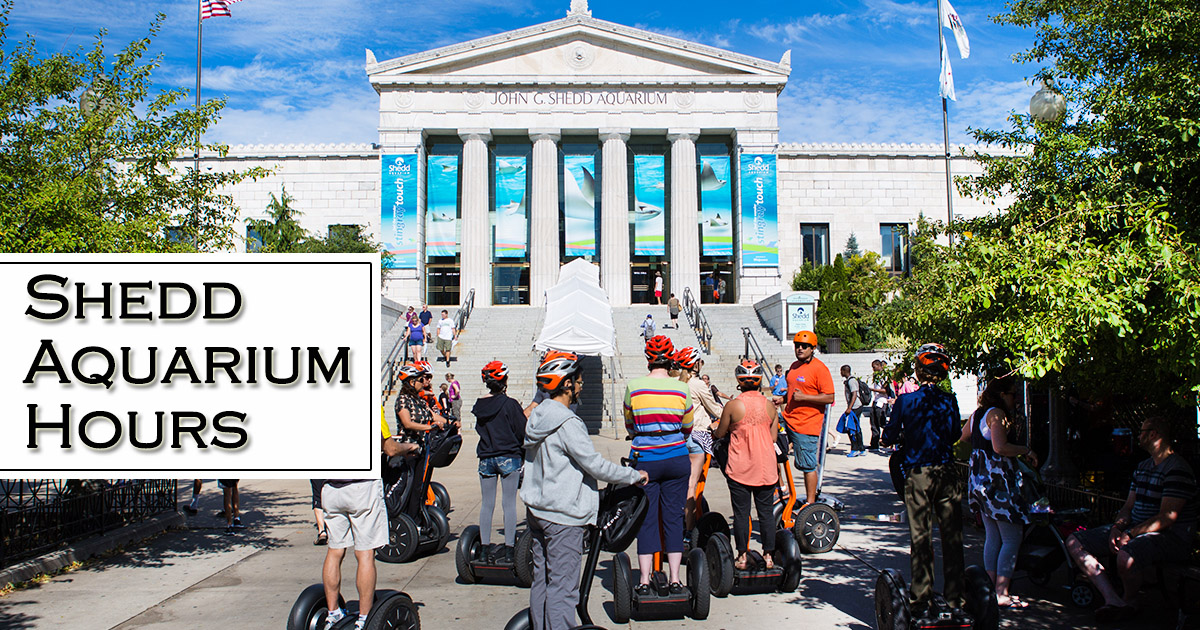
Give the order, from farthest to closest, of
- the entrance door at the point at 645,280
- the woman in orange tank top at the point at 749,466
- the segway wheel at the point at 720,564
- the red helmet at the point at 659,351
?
the entrance door at the point at 645,280 < the woman in orange tank top at the point at 749,466 < the segway wheel at the point at 720,564 < the red helmet at the point at 659,351

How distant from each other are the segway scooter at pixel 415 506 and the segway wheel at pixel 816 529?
3504 mm

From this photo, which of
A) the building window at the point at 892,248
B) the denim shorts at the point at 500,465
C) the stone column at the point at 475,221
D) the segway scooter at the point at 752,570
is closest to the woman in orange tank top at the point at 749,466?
the segway scooter at the point at 752,570

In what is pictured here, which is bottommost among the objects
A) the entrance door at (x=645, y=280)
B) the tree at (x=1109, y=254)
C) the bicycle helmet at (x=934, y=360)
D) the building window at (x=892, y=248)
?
the bicycle helmet at (x=934, y=360)

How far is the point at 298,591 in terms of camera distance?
7020mm

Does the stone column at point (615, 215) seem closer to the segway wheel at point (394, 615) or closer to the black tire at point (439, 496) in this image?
the black tire at point (439, 496)

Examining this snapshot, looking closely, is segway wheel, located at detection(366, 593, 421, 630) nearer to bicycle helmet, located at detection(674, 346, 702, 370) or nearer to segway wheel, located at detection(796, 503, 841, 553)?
bicycle helmet, located at detection(674, 346, 702, 370)

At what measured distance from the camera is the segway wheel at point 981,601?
523cm

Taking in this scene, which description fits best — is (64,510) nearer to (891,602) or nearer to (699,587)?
(699,587)

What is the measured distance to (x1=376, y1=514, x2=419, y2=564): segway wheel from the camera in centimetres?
798

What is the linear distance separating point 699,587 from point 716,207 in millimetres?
38022

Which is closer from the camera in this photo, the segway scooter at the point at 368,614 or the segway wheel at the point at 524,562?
the segway scooter at the point at 368,614

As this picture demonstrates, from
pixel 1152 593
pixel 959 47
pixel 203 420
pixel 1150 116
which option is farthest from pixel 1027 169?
pixel 959 47

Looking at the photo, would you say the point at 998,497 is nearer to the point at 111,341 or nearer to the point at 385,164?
the point at 111,341

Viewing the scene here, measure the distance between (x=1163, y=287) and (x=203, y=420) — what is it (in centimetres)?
507
